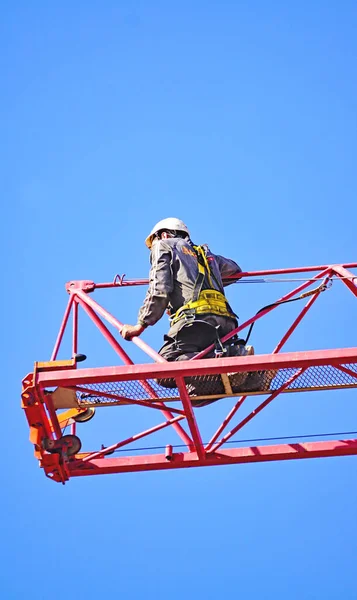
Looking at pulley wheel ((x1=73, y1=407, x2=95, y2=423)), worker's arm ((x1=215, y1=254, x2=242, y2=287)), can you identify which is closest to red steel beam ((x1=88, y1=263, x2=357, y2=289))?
worker's arm ((x1=215, y1=254, x2=242, y2=287))

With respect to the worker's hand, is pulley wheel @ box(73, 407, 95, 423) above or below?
below

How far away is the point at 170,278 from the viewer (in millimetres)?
15320

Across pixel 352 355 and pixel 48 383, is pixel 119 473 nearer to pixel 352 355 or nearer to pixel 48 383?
pixel 48 383

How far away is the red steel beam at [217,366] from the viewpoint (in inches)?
516

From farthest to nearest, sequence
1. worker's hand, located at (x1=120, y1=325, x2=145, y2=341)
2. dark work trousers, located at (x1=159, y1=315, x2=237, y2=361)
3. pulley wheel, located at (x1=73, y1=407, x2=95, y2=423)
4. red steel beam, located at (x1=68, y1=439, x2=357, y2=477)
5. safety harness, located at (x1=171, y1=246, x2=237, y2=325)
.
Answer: pulley wheel, located at (x1=73, y1=407, x2=95, y2=423) → safety harness, located at (x1=171, y1=246, x2=237, y2=325) → dark work trousers, located at (x1=159, y1=315, x2=237, y2=361) → worker's hand, located at (x1=120, y1=325, x2=145, y2=341) → red steel beam, located at (x1=68, y1=439, x2=357, y2=477)

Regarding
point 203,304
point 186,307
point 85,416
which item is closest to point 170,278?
point 186,307

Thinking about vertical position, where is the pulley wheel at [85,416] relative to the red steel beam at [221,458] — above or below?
above

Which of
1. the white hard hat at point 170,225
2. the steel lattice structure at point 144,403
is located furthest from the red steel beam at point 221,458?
the white hard hat at point 170,225

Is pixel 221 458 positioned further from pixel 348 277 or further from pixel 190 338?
pixel 348 277

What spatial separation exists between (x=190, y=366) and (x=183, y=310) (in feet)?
6.58

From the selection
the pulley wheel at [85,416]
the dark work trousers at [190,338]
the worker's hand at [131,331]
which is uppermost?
the dark work trousers at [190,338]

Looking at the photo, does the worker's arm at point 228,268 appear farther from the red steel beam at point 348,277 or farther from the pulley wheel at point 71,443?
the pulley wheel at point 71,443

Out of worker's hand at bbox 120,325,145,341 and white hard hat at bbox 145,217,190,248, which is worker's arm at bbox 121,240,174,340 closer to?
worker's hand at bbox 120,325,145,341

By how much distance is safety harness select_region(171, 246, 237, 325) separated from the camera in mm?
15086
